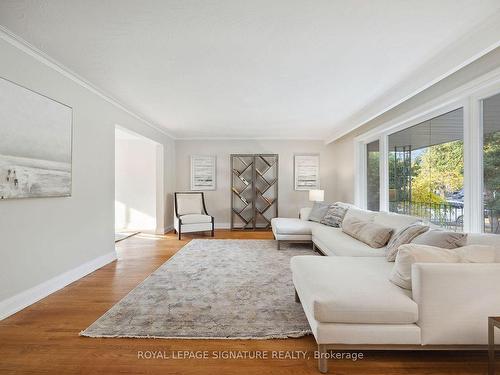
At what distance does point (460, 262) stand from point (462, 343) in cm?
47

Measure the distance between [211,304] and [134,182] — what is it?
522 cm

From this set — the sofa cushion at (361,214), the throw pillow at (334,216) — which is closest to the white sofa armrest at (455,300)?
the sofa cushion at (361,214)

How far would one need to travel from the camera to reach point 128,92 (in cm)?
342

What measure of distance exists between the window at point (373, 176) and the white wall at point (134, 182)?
5.05 metres

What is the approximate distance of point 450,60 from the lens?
2.29 metres

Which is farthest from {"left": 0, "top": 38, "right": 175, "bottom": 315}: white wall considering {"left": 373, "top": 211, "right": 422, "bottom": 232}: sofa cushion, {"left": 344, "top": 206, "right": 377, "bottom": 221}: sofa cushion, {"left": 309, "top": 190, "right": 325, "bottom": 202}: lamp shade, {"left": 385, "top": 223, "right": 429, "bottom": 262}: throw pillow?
{"left": 309, "top": 190, "right": 325, "bottom": 202}: lamp shade

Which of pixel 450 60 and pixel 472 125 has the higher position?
pixel 450 60

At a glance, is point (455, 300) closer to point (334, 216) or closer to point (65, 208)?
point (334, 216)

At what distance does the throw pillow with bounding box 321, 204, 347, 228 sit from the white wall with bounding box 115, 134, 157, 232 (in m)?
4.38

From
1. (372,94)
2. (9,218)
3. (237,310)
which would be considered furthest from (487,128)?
(9,218)

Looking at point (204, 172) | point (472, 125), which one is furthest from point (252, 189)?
point (472, 125)

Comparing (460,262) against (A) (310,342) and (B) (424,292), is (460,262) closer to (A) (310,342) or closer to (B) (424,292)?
(B) (424,292)

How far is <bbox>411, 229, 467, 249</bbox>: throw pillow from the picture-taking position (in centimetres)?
198

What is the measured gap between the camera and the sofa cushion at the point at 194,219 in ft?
18.0
